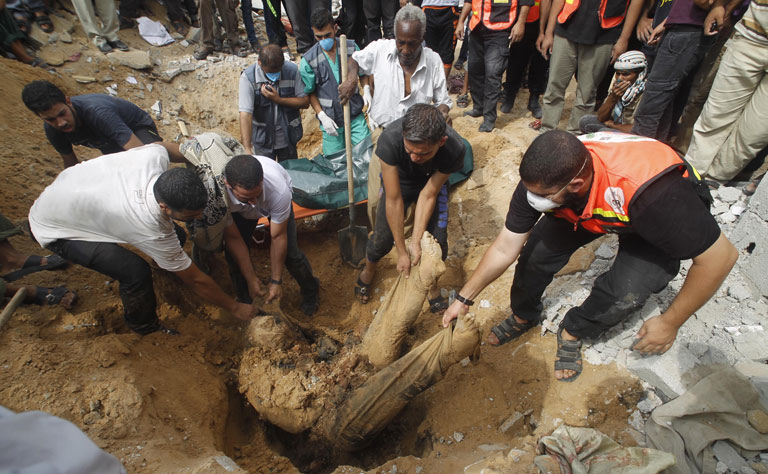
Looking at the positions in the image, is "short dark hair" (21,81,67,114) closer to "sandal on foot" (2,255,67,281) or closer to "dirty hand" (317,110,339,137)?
"sandal on foot" (2,255,67,281)

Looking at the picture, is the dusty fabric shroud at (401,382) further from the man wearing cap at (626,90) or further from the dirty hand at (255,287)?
the man wearing cap at (626,90)

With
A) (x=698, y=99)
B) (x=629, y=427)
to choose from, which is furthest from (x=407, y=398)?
(x=698, y=99)

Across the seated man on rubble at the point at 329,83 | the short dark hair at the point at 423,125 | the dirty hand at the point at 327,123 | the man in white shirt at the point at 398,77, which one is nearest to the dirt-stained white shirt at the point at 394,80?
the man in white shirt at the point at 398,77

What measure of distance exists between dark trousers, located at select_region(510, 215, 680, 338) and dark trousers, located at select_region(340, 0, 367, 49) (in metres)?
4.71

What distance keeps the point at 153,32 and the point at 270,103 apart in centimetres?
391

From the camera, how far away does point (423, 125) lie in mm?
2174

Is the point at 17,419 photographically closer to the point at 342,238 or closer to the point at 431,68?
the point at 342,238

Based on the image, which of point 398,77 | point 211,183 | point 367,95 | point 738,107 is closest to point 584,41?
point 738,107

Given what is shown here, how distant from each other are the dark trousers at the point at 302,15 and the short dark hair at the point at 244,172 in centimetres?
334

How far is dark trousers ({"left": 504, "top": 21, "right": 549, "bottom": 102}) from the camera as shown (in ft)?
15.2

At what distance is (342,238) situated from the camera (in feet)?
12.8

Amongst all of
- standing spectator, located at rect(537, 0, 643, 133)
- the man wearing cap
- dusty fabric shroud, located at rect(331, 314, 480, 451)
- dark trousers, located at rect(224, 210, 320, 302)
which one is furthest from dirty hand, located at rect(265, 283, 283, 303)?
standing spectator, located at rect(537, 0, 643, 133)

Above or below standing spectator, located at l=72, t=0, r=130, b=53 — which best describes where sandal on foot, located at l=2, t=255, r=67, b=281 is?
below

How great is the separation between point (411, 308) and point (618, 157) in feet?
4.21
